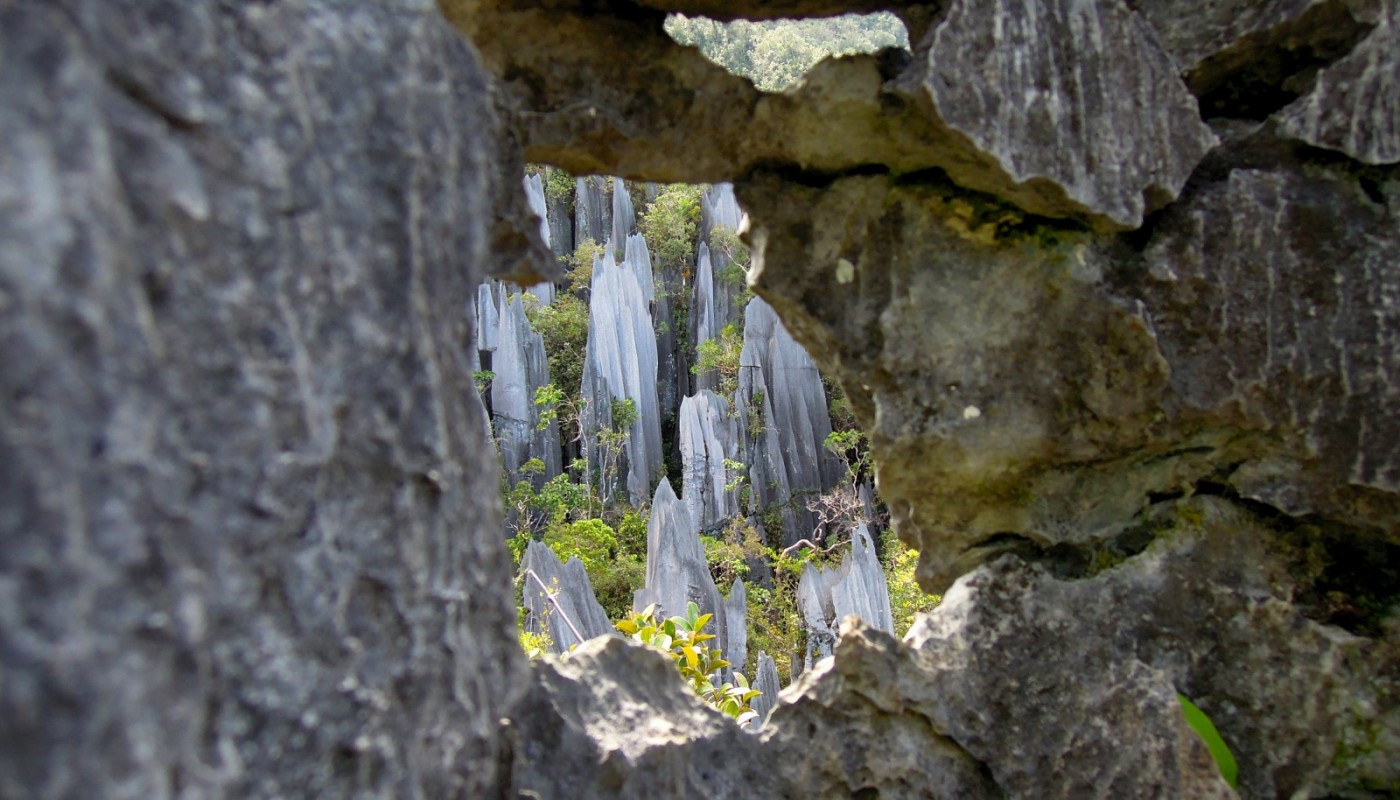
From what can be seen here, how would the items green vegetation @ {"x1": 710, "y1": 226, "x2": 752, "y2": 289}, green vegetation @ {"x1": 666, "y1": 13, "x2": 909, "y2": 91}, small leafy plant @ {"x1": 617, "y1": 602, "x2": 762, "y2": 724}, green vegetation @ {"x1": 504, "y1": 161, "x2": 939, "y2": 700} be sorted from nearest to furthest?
small leafy plant @ {"x1": 617, "y1": 602, "x2": 762, "y2": 724} < green vegetation @ {"x1": 504, "y1": 161, "x2": 939, "y2": 700} < green vegetation @ {"x1": 710, "y1": 226, "x2": 752, "y2": 289} < green vegetation @ {"x1": 666, "y1": 13, "x2": 909, "y2": 91}

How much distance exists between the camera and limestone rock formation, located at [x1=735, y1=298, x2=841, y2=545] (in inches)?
496

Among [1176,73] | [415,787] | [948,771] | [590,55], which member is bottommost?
[948,771]

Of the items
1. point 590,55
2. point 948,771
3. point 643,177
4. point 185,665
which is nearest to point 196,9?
point 185,665

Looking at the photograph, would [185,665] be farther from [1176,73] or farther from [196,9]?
[1176,73]

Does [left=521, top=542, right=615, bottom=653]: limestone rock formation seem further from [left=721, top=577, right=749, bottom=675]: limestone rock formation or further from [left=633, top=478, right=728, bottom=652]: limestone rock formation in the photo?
[left=721, top=577, right=749, bottom=675]: limestone rock formation

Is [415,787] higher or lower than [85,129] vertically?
lower

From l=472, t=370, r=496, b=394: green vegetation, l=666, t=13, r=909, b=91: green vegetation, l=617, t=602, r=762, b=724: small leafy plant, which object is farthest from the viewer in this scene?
l=666, t=13, r=909, b=91: green vegetation

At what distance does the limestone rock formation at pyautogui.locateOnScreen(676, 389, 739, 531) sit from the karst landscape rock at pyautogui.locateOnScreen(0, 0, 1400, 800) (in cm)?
971

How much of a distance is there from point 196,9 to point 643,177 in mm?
1299

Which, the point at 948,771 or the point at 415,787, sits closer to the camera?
the point at 415,787

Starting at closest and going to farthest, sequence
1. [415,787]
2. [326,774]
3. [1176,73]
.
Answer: [326,774]
[415,787]
[1176,73]

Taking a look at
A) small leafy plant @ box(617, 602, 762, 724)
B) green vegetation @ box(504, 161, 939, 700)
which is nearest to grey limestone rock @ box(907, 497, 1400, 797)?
small leafy plant @ box(617, 602, 762, 724)

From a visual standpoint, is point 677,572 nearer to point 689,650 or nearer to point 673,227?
point 689,650

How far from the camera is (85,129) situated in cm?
87
